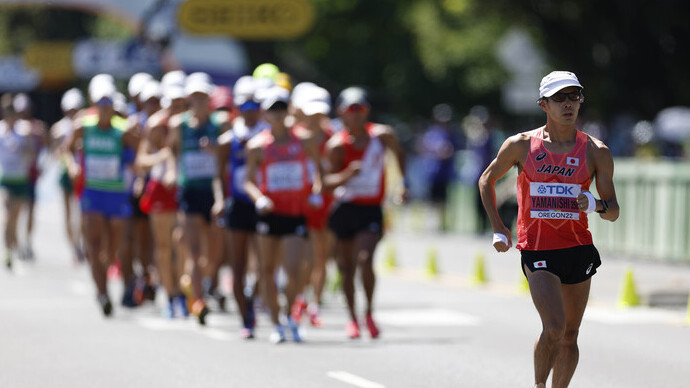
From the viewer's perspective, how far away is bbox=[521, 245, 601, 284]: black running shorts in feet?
→ 29.1

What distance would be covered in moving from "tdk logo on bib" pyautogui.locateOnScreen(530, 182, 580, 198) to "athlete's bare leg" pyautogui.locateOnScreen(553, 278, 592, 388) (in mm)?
483

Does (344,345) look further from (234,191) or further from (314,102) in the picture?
(314,102)

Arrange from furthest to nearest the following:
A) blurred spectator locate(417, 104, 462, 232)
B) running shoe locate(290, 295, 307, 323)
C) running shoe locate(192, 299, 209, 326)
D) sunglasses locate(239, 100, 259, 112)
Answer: blurred spectator locate(417, 104, 462, 232), running shoe locate(290, 295, 307, 323), running shoe locate(192, 299, 209, 326), sunglasses locate(239, 100, 259, 112)

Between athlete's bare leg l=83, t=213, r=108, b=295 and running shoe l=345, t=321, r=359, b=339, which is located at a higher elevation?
athlete's bare leg l=83, t=213, r=108, b=295

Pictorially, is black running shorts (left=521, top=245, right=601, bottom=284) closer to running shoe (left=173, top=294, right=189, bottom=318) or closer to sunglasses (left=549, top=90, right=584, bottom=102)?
sunglasses (left=549, top=90, right=584, bottom=102)

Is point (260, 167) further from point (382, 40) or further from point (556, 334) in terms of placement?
point (382, 40)

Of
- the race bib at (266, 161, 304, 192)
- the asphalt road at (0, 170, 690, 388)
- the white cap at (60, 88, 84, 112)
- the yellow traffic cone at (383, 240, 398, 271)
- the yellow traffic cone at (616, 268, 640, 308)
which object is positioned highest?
the white cap at (60, 88, 84, 112)

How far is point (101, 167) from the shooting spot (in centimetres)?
1537

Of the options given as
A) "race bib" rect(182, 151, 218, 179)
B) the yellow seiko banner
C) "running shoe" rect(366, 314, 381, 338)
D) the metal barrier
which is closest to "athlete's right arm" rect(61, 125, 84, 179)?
"race bib" rect(182, 151, 218, 179)

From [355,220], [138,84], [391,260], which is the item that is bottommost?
[391,260]

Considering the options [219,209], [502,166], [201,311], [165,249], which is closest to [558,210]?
[502,166]

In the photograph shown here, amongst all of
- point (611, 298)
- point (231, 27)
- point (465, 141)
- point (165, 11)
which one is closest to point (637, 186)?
point (611, 298)

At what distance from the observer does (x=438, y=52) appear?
48531 mm

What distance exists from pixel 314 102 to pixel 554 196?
560cm
